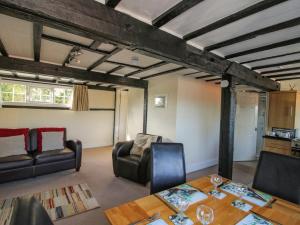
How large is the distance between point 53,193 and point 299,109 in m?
5.27

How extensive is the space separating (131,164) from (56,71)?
232 cm

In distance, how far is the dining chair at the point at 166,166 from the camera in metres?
1.76

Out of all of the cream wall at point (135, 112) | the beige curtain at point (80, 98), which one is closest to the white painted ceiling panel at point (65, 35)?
the cream wall at point (135, 112)

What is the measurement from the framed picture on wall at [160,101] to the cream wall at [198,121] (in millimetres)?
411

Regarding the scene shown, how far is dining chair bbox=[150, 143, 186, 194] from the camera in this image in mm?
1762

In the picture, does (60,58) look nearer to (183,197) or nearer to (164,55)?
(164,55)

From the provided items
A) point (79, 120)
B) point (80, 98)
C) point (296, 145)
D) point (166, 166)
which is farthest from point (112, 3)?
point (79, 120)

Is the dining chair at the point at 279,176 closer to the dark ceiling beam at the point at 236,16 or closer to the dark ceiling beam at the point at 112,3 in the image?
the dark ceiling beam at the point at 236,16

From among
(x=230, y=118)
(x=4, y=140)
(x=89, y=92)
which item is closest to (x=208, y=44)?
(x=230, y=118)

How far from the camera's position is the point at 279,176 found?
166cm

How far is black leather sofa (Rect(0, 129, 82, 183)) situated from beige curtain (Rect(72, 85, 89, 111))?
1.69 metres

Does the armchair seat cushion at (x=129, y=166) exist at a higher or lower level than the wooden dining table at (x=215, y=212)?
lower

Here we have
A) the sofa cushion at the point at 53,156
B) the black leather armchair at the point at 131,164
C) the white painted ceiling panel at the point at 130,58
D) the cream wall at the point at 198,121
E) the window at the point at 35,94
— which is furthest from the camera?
the window at the point at 35,94

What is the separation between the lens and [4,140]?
10.7ft
